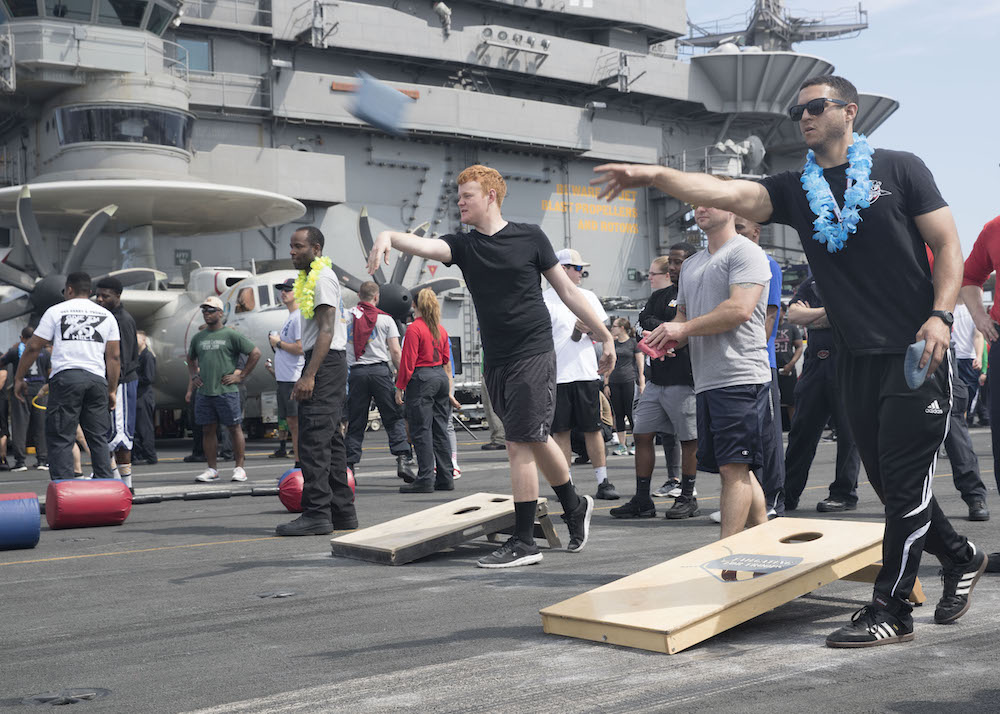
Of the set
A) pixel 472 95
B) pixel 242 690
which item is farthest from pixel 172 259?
pixel 242 690

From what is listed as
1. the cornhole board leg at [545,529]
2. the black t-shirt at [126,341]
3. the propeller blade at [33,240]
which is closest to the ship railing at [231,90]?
the propeller blade at [33,240]

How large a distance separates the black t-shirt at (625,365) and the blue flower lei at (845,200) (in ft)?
33.2

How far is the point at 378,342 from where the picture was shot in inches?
399

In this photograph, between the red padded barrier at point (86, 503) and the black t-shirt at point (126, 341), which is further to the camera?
the black t-shirt at point (126, 341)

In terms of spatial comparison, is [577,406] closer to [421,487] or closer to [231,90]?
[421,487]

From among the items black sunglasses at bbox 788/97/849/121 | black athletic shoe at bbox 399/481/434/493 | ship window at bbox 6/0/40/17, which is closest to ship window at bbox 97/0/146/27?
ship window at bbox 6/0/40/17

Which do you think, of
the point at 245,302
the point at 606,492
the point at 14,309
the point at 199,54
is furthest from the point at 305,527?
the point at 199,54

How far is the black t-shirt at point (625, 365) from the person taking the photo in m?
13.9

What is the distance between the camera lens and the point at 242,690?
3.02 metres

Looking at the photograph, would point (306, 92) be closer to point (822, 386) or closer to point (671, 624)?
point (822, 386)

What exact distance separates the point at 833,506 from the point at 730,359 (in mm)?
2951

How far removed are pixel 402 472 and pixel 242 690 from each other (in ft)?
23.1

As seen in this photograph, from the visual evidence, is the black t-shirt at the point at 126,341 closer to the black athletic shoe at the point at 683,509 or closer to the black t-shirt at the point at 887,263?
the black athletic shoe at the point at 683,509

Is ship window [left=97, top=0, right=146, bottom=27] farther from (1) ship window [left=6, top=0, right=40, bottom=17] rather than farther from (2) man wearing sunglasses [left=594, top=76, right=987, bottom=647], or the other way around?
(2) man wearing sunglasses [left=594, top=76, right=987, bottom=647]
